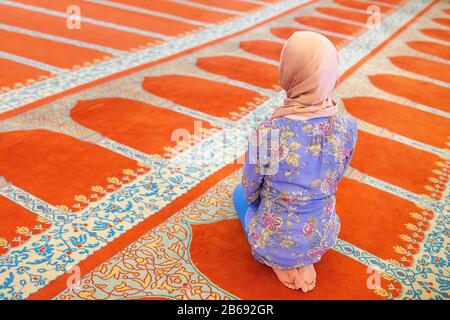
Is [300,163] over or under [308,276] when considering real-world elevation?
over

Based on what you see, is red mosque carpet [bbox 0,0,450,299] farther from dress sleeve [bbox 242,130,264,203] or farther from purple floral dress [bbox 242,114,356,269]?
dress sleeve [bbox 242,130,264,203]

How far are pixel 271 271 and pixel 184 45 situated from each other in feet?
9.82

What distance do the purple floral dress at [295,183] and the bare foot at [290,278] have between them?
4 cm

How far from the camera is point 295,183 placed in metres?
1.66

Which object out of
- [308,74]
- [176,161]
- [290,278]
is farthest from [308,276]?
[176,161]

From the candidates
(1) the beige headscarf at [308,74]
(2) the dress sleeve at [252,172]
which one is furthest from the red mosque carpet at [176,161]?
(1) the beige headscarf at [308,74]

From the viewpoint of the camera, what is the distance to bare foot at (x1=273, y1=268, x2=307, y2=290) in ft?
5.86

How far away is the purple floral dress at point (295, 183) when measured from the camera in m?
1.63

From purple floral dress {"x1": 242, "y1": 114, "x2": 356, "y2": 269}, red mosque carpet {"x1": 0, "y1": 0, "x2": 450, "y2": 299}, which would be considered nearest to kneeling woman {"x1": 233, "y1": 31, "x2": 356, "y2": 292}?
purple floral dress {"x1": 242, "y1": 114, "x2": 356, "y2": 269}

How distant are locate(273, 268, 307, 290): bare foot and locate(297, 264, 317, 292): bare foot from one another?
1cm

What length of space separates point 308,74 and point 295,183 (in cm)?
38

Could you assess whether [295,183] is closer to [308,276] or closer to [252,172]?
[252,172]

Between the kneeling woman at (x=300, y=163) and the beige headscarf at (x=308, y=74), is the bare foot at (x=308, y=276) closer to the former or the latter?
the kneeling woman at (x=300, y=163)
